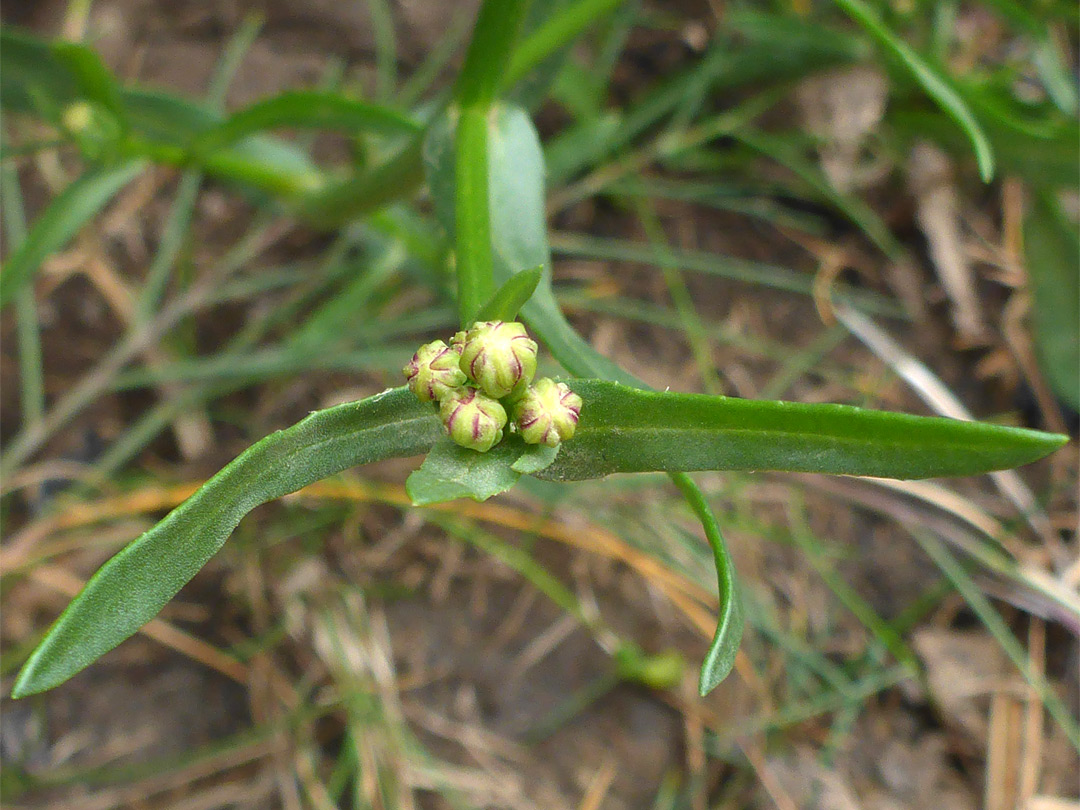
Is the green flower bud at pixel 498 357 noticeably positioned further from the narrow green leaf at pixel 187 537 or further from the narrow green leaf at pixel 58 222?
the narrow green leaf at pixel 58 222

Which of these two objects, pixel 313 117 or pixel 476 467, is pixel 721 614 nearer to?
pixel 476 467

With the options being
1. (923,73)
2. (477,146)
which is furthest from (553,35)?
(923,73)

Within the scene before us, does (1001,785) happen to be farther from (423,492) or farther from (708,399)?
(423,492)

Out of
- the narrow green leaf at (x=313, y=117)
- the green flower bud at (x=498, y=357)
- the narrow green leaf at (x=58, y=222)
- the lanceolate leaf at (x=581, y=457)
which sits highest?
the narrow green leaf at (x=58, y=222)

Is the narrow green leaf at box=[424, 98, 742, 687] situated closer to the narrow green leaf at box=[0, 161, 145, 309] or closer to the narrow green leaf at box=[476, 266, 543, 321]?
the narrow green leaf at box=[476, 266, 543, 321]

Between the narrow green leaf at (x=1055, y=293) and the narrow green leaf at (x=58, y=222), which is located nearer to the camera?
the narrow green leaf at (x=58, y=222)

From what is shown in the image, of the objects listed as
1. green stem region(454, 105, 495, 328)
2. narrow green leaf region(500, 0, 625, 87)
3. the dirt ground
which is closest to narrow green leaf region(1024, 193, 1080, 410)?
the dirt ground

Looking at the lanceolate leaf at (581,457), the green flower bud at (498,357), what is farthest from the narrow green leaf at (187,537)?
the green flower bud at (498,357)
